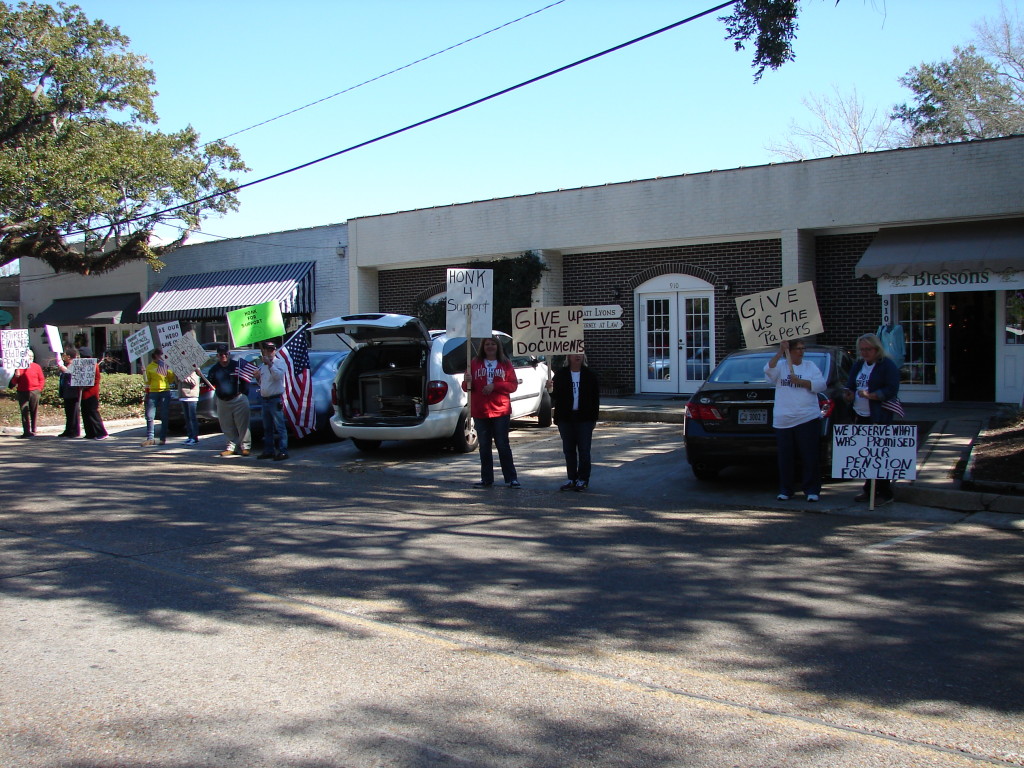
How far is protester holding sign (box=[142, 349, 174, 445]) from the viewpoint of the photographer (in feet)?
51.5

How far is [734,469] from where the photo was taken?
11.6 m

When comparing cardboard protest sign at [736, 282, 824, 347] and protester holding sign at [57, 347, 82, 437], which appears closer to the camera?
cardboard protest sign at [736, 282, 824, 347]

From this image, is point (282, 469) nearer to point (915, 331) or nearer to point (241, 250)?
point (915, 331)

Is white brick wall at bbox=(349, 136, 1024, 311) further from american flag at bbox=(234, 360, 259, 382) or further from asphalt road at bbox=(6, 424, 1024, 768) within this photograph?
asphalt road at bbox=(6, 424, 1024, 768)

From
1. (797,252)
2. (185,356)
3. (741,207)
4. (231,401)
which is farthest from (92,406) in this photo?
(797,252)

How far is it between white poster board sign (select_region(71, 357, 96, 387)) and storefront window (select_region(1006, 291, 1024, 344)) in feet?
54.9

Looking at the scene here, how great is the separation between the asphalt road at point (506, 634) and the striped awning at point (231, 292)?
659 inches

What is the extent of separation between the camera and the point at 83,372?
55.7ft

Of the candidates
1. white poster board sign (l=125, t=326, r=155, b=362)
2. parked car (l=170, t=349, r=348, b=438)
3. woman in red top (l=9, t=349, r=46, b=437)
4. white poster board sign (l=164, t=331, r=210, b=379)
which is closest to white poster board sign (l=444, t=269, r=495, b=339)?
parked car (l=170, t=349, r=348, b=438)

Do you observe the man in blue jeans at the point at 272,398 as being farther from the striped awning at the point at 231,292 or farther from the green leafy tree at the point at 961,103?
the green leafy tree at the point at 961,103

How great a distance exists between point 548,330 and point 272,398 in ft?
14.4

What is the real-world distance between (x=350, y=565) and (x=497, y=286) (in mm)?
15218

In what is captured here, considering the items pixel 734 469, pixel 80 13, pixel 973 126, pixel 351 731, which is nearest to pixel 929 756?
pixel 351 731

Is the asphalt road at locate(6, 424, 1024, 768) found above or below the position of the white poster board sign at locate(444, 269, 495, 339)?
below
